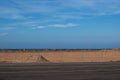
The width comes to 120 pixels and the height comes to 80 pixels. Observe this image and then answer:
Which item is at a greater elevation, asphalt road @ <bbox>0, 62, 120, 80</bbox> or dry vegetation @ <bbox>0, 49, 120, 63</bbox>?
asphalt road @ <bbox>0, 62, 120, 80</bbox>

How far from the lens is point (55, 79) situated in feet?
69.0

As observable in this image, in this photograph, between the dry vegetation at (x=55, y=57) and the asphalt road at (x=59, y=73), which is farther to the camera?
the dry vegetation at (x=55, y=57)

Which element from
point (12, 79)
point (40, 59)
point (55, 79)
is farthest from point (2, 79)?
point (40, 59)

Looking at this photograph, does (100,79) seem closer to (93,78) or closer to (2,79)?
(93,78)

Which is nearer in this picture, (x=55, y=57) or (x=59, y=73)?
(x=59, y=73)

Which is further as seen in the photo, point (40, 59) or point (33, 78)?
point (40, 59)

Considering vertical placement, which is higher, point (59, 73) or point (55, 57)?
point (59, 73)

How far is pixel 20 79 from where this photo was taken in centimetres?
2097

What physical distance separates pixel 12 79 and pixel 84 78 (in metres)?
4.72

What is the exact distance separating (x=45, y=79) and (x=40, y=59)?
23031 millimetres

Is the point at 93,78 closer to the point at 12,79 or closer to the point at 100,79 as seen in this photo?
the point at 100,79

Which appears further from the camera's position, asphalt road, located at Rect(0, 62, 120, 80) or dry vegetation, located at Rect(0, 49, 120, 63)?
dry vegetation, located at Rect(0, 49, 120, 63)

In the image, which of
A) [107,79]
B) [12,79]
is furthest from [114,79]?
[12,79]

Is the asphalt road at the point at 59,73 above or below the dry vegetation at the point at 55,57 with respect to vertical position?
above
